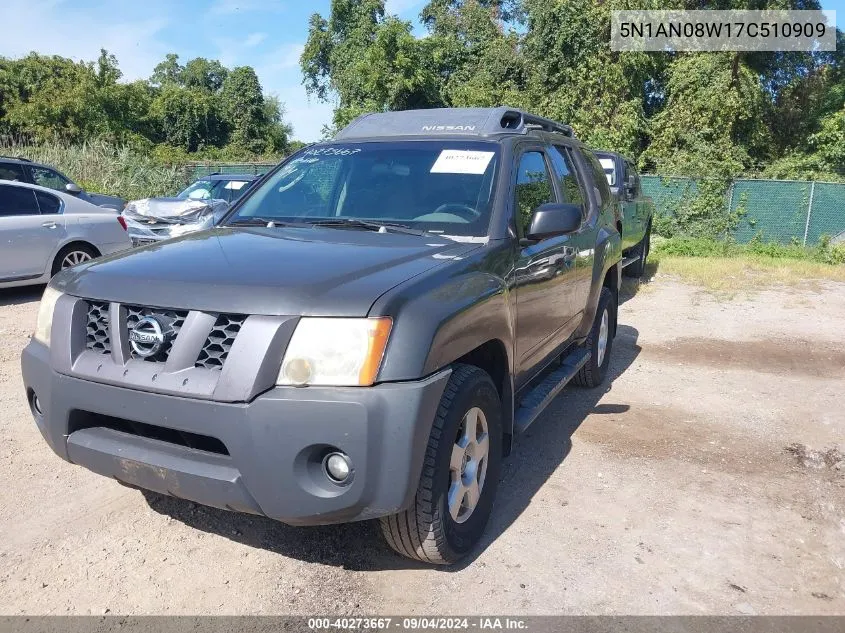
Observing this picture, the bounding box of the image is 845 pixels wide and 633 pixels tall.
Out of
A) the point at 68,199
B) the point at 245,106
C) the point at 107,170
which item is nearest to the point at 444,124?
the point at 68,199

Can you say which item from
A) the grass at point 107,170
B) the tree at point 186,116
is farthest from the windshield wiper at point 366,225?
the tree at point 186,116

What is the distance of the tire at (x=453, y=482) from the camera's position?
2686mm

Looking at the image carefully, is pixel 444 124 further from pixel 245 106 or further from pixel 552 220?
pixel 245 106

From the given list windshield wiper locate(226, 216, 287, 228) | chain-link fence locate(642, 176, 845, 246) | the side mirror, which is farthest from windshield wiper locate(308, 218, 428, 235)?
chain-link fence locate(642, 176, 845, 246)

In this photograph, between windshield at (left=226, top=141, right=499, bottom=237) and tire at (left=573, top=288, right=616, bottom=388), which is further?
tire at (left=573, top=288, right=616, bottom=388)

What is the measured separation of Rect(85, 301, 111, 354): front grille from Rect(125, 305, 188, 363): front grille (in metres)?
0.15

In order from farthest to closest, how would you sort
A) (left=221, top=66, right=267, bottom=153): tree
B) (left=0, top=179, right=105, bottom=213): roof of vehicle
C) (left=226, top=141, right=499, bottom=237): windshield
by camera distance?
1. (left=221, top=66, right=267, bottom=153): tree
2. (left=0, top=179, right=105, bottom=213): roof of vehicle
3. (left=226, top=141, right=499, bottom=237): windshield

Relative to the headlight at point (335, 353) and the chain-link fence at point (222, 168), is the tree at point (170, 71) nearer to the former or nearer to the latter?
the chain-link fence at point (222, 168)

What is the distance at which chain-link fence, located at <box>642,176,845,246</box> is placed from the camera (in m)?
16.4

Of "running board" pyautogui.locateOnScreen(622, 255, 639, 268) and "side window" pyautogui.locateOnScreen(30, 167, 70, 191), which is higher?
"side window" pyautogui.locateOnScreen(30, 167, 70, 191)

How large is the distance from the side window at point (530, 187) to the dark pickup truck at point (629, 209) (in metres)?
5.19

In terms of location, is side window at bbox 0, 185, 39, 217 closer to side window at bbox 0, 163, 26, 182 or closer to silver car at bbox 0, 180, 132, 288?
Answer: silver car at bbox 0, 180, 132, 288

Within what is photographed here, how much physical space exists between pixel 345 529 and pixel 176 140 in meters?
47.9

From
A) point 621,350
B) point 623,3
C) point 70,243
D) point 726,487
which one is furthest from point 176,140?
point 726,487
